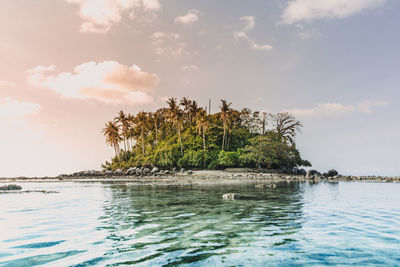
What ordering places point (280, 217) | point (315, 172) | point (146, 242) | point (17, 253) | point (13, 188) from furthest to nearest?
point (315, 172) < point (13, 188) < point (280, 217) < point (146, 242) < point (17, 253)

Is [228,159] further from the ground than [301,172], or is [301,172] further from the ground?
[228,159]

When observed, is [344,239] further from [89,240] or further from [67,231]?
[67,231]

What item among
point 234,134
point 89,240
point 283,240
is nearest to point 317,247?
point 283,240

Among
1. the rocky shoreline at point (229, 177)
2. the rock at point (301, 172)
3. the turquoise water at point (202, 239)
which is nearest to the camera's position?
the turquoise water at point (202, 239)

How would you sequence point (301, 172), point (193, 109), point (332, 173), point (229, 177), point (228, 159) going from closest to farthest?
point (229, 177)
point (332, 173)
point (228, 159)
point (301, 172)
point (193, 109)

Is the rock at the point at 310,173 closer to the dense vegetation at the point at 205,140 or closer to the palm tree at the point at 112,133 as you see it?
the dense vegetation at the point at 205,140

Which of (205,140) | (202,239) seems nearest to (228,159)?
(205,140)

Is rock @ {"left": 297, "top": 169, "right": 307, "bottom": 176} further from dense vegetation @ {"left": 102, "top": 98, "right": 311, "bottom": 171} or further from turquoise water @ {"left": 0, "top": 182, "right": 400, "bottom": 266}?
turquoise water @ {"left": 0, "top": 182, "right": 400, "bottom": 266}

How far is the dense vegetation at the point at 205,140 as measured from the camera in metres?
52.8

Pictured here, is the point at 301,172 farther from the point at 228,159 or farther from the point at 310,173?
the point at 228,159

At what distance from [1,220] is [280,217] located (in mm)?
9850

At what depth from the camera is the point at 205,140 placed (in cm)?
6097

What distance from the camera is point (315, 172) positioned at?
4741cm

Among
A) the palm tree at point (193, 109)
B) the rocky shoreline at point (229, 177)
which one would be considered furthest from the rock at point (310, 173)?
the palm tree at point (193, 109)
